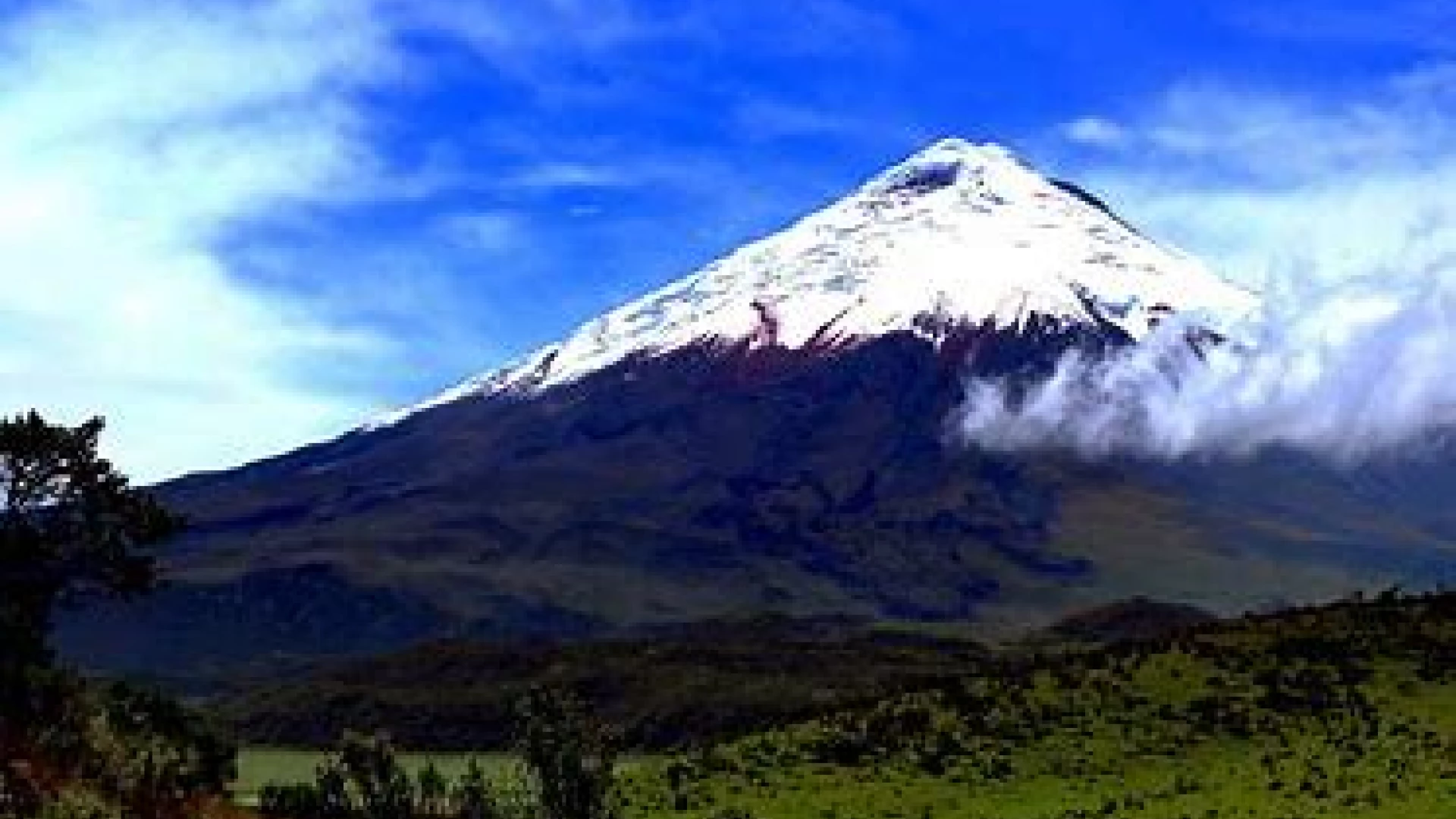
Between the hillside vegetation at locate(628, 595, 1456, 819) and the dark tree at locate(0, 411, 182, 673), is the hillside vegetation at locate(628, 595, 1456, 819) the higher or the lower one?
the lower one

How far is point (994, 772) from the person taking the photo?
7500 cm

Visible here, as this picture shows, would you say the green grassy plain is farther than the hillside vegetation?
Yes

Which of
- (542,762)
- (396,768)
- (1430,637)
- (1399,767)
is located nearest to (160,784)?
(542,762)

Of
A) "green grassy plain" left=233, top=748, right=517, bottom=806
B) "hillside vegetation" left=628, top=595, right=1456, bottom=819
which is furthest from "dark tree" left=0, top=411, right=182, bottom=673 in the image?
"green grassy plain" left=233, top=748, right=517, bottom=806

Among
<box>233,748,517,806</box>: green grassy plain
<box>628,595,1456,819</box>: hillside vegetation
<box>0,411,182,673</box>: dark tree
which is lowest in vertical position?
<box>233,748,517,806</box>: green grassy plain

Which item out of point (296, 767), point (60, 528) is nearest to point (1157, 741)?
point (60, 528)

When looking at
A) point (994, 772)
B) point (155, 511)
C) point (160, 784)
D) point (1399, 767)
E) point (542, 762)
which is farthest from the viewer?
point (994, 772)

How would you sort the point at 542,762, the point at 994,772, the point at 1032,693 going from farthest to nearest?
1. the point at 1032,693
2. the point at 994,772
3. the point at 542,762

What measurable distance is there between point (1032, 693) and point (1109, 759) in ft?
24.0

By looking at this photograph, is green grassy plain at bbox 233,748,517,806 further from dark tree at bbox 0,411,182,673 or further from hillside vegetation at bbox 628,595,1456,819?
dark tree at bbox 0,411,182,673

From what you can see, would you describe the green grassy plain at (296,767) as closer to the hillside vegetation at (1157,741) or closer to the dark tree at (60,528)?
the hillside vegetation at (1157,741)

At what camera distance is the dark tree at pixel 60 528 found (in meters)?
53.7

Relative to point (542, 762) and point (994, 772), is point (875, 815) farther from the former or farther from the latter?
point (542, 762)

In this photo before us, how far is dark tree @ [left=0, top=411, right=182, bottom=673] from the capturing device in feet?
176
